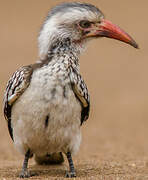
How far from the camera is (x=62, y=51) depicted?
7.11m

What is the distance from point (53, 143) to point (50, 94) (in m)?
0.67

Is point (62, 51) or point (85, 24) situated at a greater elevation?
point (85, 24)

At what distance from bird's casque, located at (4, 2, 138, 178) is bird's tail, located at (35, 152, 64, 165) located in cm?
45

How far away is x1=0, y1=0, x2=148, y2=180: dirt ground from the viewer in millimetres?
8023

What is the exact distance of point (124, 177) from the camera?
7.00 metres

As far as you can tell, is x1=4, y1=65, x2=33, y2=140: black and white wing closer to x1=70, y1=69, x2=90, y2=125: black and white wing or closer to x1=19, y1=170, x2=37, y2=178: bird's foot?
x1=70, y1=69, x2=90, y2=125: black and white wing

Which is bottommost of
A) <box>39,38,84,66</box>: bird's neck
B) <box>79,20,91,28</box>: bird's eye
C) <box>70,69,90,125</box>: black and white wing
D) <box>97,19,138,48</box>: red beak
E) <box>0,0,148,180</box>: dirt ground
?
<box>0,0,148,180</box>: dirt ground

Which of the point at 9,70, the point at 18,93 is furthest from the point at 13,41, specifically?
the point at 18,93

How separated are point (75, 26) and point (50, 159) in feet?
6.32

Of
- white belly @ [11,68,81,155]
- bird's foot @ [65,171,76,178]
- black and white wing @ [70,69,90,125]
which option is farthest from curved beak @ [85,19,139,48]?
bird's foot @ [65,171,76,178]

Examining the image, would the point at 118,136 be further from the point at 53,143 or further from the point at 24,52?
the point at 24,52

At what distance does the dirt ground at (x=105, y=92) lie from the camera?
8023 millimetres

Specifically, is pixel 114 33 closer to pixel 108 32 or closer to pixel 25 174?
pixel 108 32

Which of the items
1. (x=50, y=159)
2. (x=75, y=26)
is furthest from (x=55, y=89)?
(x=50, y=159)
